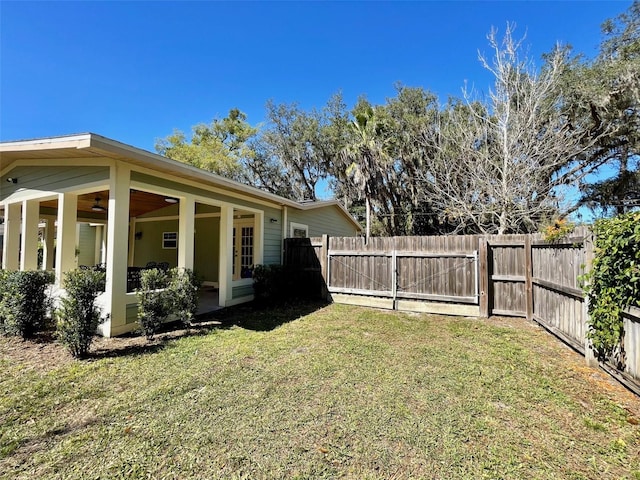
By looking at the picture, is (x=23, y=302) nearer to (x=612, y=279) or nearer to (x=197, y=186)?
(x=197, y=186)

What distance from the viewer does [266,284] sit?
760 cm

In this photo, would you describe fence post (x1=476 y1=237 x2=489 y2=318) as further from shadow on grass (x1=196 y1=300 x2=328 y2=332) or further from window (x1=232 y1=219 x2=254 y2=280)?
window (x1=232 y1=219 x2=254 y2=280)

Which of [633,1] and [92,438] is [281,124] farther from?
[92,438]

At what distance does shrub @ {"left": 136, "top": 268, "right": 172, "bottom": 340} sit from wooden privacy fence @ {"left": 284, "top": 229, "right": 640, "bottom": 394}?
411 cm

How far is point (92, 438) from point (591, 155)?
1858cm

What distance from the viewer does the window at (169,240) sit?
10.4 m

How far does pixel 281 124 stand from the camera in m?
22.2

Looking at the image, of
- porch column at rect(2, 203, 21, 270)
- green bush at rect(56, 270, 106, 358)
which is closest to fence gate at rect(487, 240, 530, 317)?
green bush at rect(56, 270, 106, 358)

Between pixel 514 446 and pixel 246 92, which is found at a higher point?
pixel 246 92

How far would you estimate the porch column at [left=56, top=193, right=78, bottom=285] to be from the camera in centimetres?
532

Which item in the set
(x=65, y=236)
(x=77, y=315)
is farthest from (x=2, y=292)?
(x=77, y=315)

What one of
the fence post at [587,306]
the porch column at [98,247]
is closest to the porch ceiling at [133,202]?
the porch column at [98,247]

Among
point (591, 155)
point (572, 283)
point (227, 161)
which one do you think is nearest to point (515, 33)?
point (591, 155)

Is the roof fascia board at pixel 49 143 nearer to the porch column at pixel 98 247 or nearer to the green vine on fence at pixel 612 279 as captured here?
the green vine on fence at pixel 612 279
